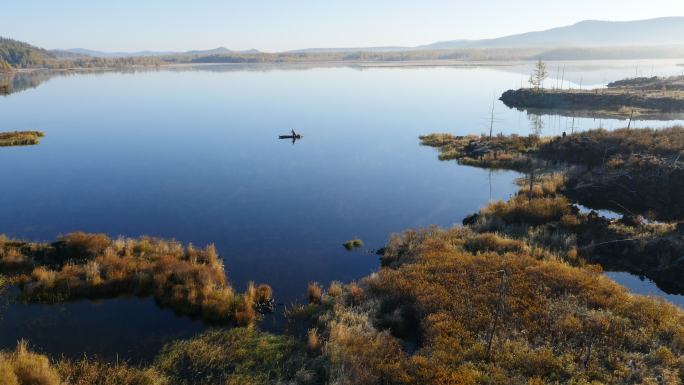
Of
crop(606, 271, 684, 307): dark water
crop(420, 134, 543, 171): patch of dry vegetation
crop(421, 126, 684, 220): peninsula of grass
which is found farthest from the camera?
crop(420, 134, 543, 171): patch of dry vegetation

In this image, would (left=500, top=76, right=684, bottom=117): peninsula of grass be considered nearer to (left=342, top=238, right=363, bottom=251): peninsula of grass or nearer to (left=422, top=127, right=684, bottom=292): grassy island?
(left=422, top=127, right=684, bottom=292): grassy island

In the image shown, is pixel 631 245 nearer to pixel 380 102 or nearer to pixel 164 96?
pixel 380 102

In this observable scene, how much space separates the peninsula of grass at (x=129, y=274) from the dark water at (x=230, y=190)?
0.70 metres

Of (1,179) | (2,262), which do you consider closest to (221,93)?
(1,179)

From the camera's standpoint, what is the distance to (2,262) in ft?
64.5

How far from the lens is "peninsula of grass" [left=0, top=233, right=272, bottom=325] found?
17062 millimetres

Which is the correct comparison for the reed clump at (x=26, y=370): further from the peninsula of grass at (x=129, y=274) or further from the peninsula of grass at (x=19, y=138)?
the peninsula of grass at (x=19, y=138)

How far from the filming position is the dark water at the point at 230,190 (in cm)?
1703

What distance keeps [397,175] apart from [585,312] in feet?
86.5

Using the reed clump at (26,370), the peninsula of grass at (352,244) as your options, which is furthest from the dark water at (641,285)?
the reed clump at (26,370)

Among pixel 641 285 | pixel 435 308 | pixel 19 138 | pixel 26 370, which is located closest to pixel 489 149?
pixel 641 285

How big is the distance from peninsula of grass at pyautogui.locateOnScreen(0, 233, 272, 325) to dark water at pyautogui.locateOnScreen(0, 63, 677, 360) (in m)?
0.70

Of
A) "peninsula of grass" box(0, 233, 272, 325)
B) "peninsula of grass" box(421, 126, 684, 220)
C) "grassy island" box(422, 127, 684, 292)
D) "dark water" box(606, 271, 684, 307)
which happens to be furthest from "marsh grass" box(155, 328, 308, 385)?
"peninsula of grass" box(421, 126, 684, 220)

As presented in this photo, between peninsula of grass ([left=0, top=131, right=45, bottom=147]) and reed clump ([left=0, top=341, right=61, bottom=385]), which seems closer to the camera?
reed clump ([left=0, top=341, right=61, bottom=385])
